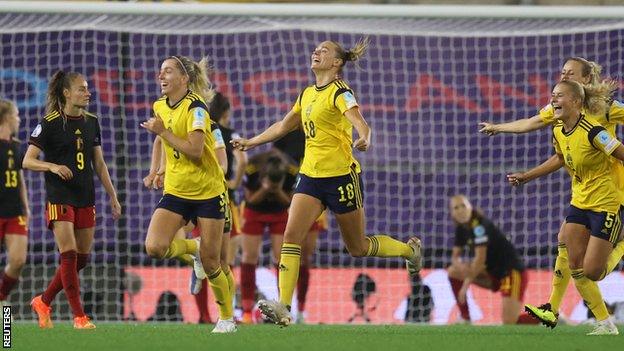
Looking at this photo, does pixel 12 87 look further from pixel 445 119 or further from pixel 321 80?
pixel 321 80

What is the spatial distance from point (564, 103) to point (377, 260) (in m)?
5.60

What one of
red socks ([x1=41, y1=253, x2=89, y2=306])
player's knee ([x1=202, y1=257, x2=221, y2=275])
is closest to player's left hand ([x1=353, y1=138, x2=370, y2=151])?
player's knee ([x1=202, y1=257, x2=221, y2=275])

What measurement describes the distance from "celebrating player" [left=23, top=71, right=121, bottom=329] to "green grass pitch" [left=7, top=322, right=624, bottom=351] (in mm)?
493

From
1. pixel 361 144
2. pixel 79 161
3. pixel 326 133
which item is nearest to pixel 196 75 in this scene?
pixel 326 133

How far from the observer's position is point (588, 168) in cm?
996

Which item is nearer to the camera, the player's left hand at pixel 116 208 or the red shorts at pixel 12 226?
the player's left hand at pixel 116 208

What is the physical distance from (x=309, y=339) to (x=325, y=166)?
1252 mm

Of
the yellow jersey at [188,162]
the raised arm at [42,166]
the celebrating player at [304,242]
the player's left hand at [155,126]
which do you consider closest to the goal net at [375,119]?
the celebrating player at [304,242]

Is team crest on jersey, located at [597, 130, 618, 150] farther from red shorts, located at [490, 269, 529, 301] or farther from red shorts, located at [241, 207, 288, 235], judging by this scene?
red shorts, located at [490, 269, 529, 301]

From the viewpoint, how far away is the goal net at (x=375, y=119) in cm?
1459

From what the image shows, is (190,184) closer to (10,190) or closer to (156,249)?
(156,249)

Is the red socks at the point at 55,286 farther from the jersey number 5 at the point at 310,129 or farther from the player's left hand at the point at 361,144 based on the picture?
the player's left hand at the point at 361,144

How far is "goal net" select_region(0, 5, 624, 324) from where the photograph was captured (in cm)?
1459

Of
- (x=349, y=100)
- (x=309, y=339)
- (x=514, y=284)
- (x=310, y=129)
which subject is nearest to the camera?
(x=309, y=339)
